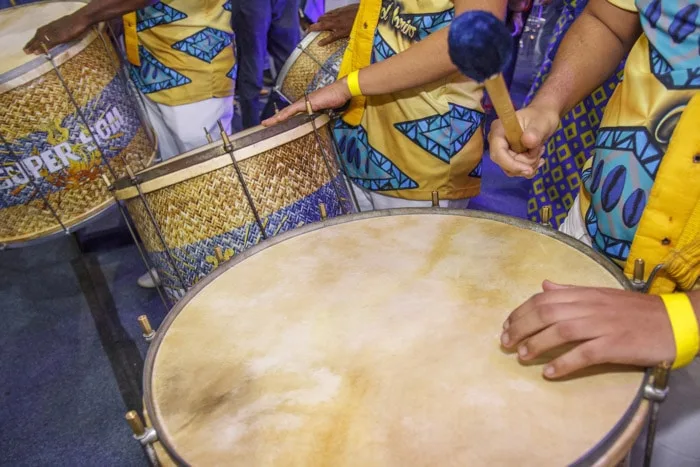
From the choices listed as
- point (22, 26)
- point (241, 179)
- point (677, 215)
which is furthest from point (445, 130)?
point (22, 26)

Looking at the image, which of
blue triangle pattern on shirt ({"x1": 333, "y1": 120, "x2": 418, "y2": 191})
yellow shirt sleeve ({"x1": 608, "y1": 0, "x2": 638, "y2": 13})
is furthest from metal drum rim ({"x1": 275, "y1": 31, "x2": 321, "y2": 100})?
yellow shirt sleeve ({"x1": 608, "y1": 0, "x2": 638, "y2": 13})

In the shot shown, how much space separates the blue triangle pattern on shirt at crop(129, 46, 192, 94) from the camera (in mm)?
2127

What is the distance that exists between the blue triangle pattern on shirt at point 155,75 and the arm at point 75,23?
0.92ft

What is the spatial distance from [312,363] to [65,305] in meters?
1.94

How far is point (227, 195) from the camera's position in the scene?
1.25 m

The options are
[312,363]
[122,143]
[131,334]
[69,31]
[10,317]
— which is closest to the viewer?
[312,363]

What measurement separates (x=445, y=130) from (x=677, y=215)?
64cm

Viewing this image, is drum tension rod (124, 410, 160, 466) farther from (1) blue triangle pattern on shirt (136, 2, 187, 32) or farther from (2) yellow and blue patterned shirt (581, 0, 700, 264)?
(1) blue triangle pattern on shirt (136, 2, 187, 32)

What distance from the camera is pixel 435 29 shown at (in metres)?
1.30

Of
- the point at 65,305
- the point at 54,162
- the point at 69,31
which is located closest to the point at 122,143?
the point at 54,162

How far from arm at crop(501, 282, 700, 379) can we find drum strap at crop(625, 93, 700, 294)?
0.44 ft

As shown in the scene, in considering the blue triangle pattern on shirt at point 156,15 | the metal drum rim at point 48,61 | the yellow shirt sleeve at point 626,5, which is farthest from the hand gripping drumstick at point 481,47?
the blue triangle pattern on shirt at point 156,15

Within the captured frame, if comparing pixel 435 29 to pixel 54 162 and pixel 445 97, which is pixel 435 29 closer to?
pixel 445 97

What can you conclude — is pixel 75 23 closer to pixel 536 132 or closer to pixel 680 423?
pixel 536 132
